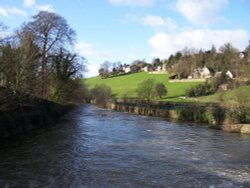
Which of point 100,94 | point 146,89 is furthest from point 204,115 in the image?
point 100,94

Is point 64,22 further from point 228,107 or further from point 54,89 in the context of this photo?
point 228,107

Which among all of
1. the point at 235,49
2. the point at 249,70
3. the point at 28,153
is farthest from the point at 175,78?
the point at 28,153

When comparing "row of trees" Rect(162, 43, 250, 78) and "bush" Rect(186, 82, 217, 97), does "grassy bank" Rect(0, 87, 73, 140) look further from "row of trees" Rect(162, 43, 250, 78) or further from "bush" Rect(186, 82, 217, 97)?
"row of trees" Rect(162, 43, 250, 78)

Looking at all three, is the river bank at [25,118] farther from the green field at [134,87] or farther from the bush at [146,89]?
the green field at [134,87]

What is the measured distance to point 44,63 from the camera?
44875 millimetres

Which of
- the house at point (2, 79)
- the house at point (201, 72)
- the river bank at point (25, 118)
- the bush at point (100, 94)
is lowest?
the river bank at point (25, 118)

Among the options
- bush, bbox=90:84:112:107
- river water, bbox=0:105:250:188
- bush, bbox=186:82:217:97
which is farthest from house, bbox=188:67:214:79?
river water, bbox=0:105:250:188

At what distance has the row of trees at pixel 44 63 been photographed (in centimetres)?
3141

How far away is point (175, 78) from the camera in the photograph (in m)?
110

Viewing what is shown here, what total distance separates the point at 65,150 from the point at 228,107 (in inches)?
928

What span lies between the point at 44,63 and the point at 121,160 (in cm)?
2794

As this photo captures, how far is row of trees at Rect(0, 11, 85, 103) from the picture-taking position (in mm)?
31406

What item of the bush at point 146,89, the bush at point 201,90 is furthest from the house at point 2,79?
the bush at point 201,90

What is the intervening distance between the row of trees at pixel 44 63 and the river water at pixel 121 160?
5.51 meters
